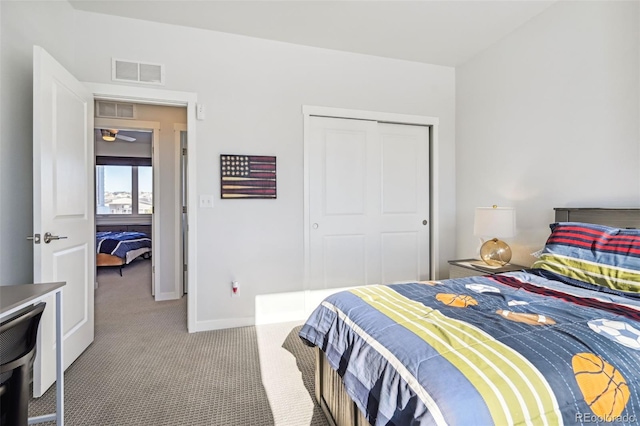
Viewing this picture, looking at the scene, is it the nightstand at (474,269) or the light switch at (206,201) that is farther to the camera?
the light switch at (206,201)

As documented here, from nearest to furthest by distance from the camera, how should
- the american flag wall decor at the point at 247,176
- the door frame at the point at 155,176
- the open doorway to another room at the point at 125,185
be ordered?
the american flag wall decor at the point at 247,176 → the door frame at the point at 155,176 → the open doorway to another room at the point at 125,185

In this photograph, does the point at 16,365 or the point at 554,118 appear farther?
the point at 554,118

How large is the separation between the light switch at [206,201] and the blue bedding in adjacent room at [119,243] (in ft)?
11.5

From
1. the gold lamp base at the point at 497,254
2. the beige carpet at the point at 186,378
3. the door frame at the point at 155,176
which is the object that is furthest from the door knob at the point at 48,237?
the gold lamp base at the point at 497,254

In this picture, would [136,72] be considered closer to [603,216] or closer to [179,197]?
[179,197]

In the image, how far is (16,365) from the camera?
991 millimetres

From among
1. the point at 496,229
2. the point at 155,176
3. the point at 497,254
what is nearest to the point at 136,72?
the point at 155,176

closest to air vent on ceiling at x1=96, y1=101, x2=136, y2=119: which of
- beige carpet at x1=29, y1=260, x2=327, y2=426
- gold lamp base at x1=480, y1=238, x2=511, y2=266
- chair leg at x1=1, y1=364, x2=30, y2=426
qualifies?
beige carpet at x1=29, y1=260, x2=327, y2=426

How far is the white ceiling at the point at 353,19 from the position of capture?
252 centimetres

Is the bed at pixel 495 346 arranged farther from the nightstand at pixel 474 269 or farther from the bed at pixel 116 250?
the bed at pixel 116 250

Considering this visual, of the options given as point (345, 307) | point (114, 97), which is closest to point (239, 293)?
point (345, 307)

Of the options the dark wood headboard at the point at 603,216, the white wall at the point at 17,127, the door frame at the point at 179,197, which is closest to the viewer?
the white wall at the point at 17,127

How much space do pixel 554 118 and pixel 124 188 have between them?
330 inches

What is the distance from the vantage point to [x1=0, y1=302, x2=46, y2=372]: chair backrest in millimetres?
953
